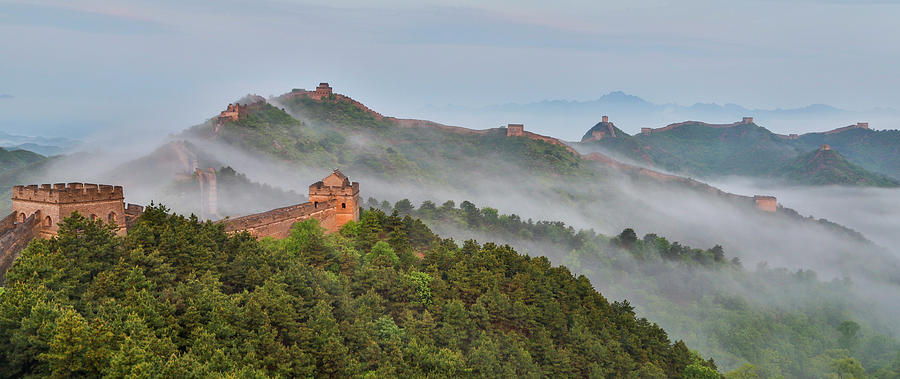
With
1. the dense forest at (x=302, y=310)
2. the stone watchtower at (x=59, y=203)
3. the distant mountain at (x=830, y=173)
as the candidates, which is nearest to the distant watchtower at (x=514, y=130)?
the distant mountain at (x=830, y=173)

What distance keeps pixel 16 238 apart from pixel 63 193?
2.09 metres

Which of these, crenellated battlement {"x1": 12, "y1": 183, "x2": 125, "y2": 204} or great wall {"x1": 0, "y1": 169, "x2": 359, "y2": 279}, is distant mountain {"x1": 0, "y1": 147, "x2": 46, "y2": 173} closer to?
great wall {"x1": 0, "y1": 169, "x2": 359, "y2": 279}

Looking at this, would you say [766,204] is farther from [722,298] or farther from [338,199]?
[338,199]

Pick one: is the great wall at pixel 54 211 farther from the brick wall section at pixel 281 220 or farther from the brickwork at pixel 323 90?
the brickwork at pixel 323 90

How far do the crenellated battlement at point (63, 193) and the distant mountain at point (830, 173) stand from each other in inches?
7023

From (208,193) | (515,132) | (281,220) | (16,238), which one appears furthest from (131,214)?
(515,132)

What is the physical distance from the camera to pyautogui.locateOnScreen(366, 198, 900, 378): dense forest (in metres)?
63.5

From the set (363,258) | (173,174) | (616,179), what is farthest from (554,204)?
(363,258)

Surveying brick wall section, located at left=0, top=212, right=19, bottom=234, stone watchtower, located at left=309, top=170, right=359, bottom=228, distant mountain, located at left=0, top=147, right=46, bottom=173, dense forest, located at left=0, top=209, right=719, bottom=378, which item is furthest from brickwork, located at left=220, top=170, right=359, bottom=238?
distant mountain, located at left=0, top=147, right=46, bottom=173

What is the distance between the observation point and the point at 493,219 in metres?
87.6

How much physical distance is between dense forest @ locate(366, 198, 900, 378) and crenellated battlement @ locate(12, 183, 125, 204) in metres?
51.0

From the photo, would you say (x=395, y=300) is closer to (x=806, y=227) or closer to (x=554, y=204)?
(x=554, y=204)

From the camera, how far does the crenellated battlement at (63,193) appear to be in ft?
73.6

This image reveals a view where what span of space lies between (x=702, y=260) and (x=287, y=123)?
71635mm
